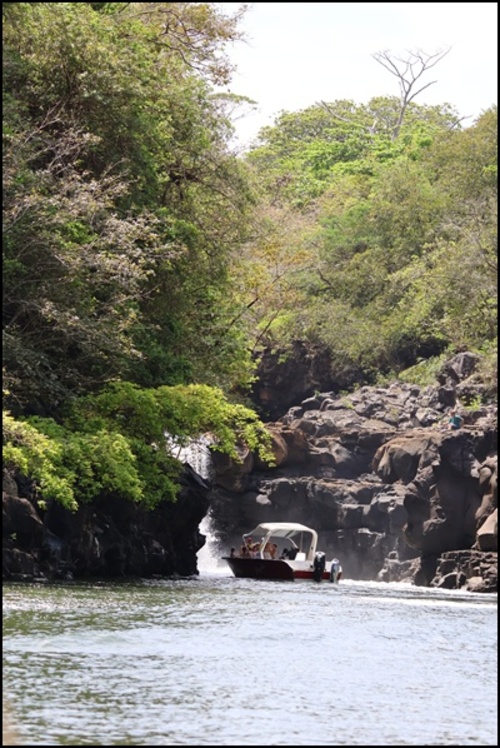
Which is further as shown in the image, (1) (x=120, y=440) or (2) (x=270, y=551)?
(2) (x=270, y=551)

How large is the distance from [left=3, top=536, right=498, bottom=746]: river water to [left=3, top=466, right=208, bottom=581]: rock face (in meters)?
1.41

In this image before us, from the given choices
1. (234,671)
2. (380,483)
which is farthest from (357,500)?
(234,671)

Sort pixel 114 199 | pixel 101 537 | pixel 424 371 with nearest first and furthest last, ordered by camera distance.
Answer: pixel 101 537
pixel 114 199
pixel 424 371

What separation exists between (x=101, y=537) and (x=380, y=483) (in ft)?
81.5

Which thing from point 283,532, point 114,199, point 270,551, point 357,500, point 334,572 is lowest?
point 334,572

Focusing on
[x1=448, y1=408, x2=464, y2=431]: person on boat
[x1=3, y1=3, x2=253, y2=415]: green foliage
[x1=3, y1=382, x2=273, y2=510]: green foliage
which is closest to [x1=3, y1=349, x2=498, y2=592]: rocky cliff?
[x1=448, y1=408, x2=464, y2=431]: person on boat

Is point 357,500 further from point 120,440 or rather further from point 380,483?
point 120,440

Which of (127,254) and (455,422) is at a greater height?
(127,254)

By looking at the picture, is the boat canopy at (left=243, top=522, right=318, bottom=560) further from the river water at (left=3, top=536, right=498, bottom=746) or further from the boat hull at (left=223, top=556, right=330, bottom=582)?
the river water at (left=3, top=536, right=498, bottom=746)

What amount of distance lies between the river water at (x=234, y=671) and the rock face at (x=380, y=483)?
1803cm

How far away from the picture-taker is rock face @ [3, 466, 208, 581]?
32438 millimetres

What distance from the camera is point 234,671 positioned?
65.8 feet

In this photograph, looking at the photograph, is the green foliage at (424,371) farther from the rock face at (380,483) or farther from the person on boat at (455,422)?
the person on boat at (455,422)

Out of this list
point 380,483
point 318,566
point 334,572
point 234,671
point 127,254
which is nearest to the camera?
A: point 234,671
